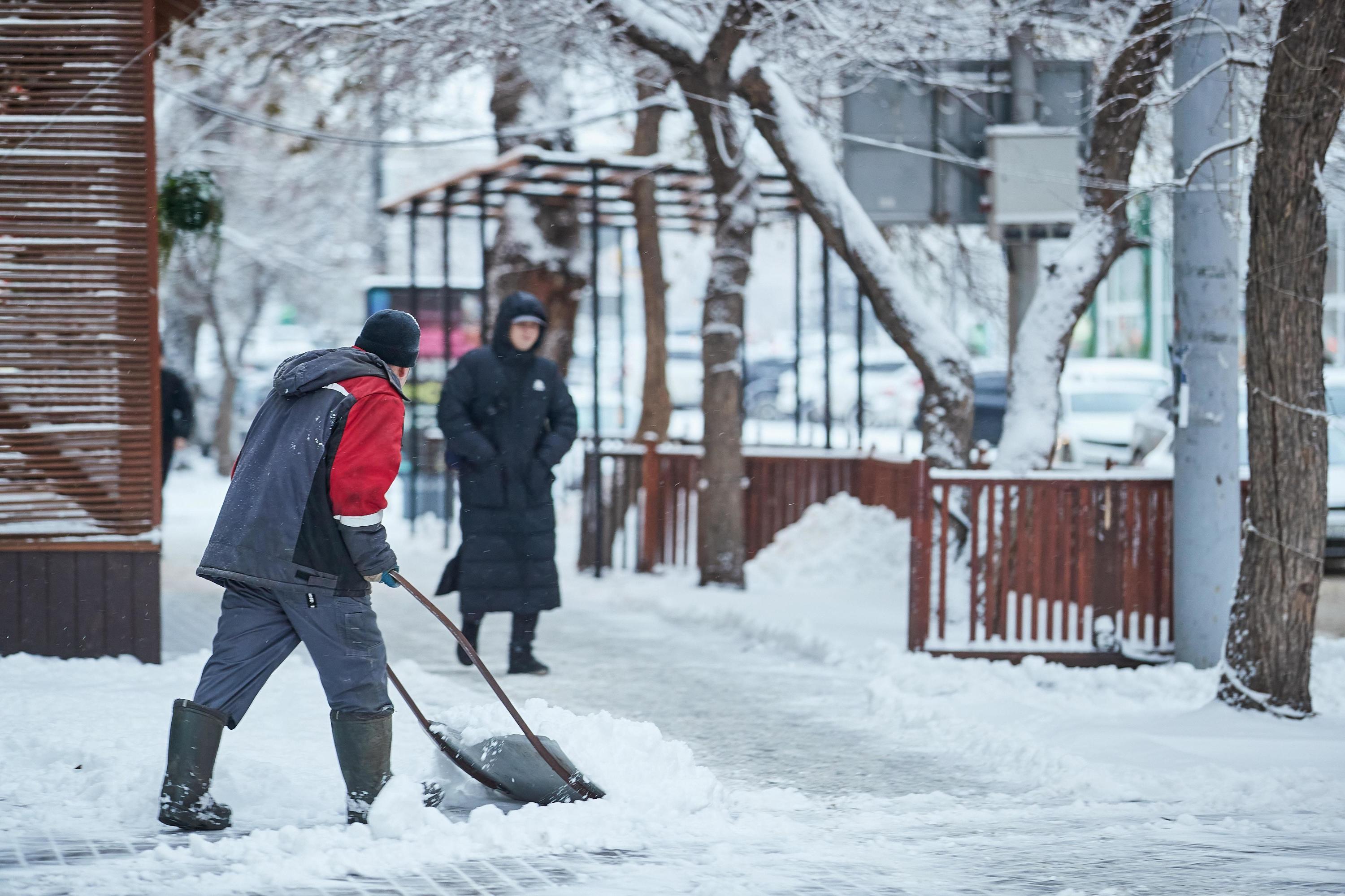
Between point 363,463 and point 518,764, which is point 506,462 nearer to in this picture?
point 518,764

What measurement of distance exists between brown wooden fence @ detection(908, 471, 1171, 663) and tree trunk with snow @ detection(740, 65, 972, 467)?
1.68m

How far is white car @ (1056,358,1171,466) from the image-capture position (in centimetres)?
1948

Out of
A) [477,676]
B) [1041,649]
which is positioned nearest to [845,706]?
[1041,649]

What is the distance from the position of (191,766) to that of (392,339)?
143 centimetres

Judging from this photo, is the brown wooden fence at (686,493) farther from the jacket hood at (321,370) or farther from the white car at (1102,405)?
the white car at (1102,405)

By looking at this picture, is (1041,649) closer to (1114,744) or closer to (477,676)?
(1114,744)

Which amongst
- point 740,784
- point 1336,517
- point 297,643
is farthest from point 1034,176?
point 297,643

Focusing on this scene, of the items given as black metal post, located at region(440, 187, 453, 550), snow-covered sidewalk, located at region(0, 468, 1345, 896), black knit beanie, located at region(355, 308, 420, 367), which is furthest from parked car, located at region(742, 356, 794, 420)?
black knit beanie, located at region(355, 308, 420, 367)

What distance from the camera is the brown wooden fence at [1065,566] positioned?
26.9ft

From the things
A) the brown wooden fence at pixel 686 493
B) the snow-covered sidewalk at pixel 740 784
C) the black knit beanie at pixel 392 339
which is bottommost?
the snow-covered sidewalk at pixel 740 784

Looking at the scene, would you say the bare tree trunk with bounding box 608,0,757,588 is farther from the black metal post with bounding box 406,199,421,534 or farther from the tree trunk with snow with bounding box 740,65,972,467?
the black metal post with bounding box 406,199,421,534

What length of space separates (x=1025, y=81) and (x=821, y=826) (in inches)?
245

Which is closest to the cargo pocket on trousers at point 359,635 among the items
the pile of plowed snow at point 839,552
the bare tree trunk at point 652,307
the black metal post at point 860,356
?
the pile of plowed snow at point 839,552

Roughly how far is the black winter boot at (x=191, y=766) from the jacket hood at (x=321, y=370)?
997 millimetres
